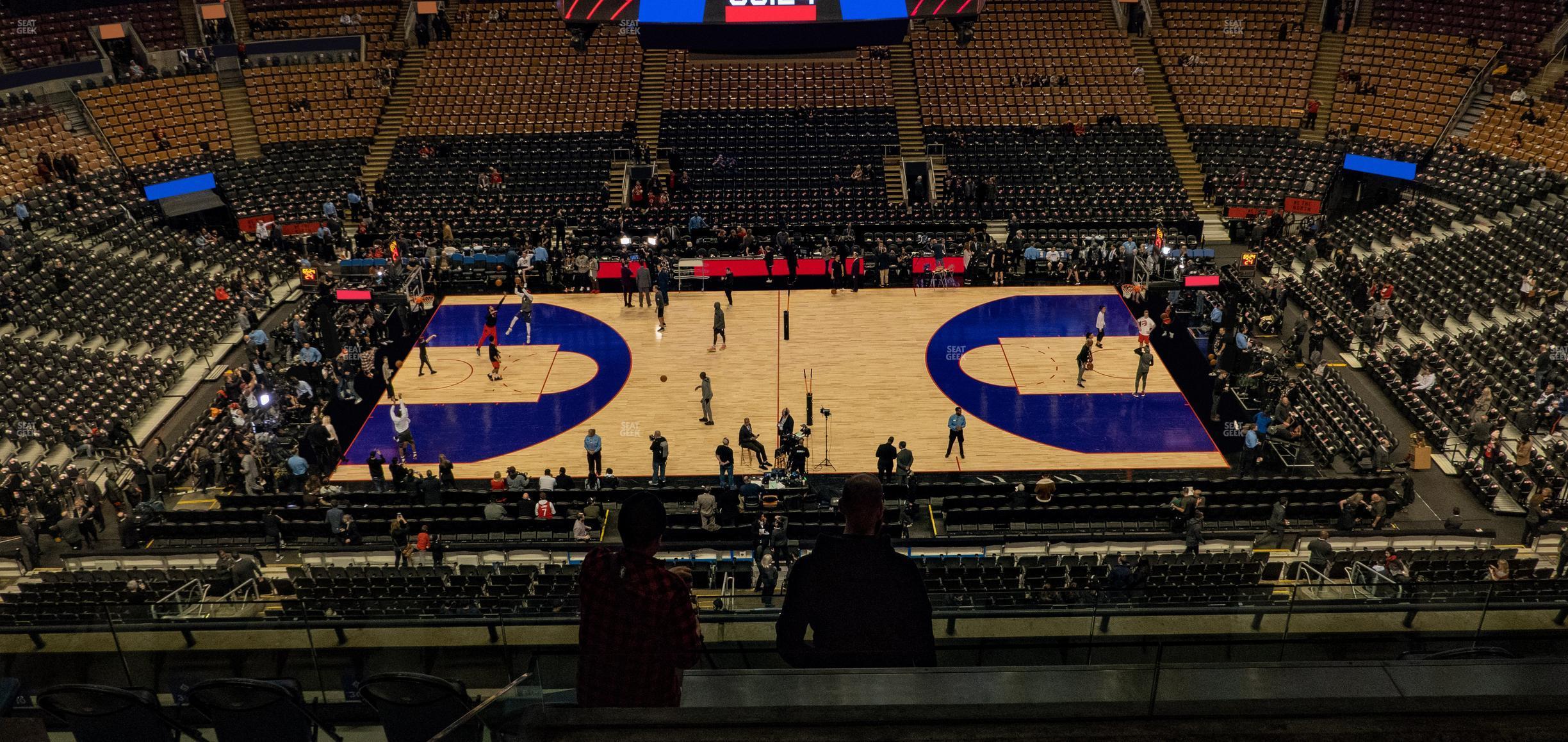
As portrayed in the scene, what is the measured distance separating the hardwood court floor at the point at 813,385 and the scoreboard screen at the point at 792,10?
28.6 ft

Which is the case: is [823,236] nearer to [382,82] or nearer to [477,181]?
[477,181]

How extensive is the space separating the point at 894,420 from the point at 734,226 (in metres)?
13.3

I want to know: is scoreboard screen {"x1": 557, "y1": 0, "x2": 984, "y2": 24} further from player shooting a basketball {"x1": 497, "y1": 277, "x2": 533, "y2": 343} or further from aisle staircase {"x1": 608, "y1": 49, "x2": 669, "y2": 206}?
aisle staircase {"x1": 608, "y1": 49, "x2": 669, "y2": 206}

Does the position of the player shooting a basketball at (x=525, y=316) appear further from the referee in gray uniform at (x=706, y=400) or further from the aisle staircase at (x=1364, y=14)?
the aisle staircase at (x=1364, y=14)

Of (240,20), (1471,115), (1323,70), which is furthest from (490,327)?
(1323,70)

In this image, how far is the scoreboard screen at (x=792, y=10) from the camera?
70.1 ft

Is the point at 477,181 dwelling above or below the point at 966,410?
above

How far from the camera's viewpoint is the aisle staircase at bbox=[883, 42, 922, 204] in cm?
4003

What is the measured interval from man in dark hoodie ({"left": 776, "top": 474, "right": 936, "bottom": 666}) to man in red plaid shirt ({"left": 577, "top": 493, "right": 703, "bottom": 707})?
610 millimetres

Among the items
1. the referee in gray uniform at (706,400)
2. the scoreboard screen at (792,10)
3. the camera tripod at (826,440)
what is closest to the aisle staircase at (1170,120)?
the scoreboard screen at (792,10)

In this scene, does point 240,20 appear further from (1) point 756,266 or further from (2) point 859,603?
(2) point 859,603

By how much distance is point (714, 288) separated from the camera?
34.1 metres

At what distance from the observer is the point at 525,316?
29406mm

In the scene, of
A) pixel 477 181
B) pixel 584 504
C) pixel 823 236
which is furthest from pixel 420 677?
pixel 477 181
